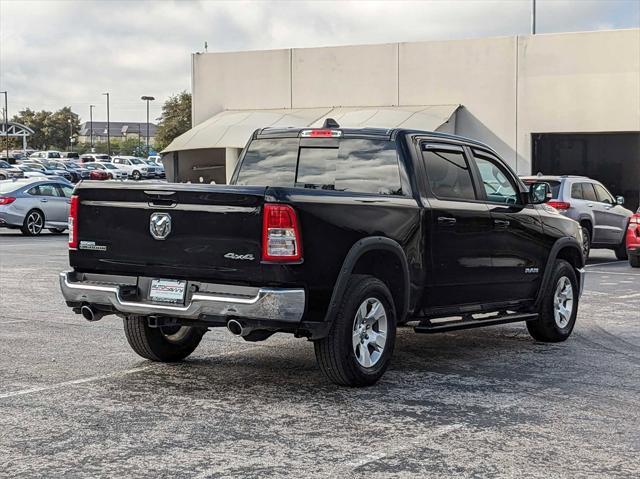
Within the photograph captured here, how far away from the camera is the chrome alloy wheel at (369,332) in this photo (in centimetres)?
797

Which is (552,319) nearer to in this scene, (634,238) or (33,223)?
(634,238)

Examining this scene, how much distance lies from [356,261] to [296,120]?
112ft

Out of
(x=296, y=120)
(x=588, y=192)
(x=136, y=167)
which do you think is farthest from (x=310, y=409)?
(x=136, y=167)

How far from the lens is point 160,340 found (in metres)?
9.03

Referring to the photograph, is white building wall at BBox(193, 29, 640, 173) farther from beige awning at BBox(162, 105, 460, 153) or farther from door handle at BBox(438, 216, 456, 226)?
door handle at BBox(438, 216, 456, 226)

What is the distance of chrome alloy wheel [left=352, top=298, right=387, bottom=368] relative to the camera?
314 inches

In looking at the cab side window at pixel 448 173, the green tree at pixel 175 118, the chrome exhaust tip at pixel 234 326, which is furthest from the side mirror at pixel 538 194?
the green tree at pixel 175 118

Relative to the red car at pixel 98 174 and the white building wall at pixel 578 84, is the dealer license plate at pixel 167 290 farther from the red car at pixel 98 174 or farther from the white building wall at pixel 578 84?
the red car at pixel 98 174

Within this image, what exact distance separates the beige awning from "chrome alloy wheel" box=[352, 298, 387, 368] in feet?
96.7

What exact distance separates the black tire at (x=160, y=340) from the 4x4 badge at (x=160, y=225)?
1141mm

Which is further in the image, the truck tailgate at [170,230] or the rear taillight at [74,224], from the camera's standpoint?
the rear taillight at [74,224]

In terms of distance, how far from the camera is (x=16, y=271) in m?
17.8

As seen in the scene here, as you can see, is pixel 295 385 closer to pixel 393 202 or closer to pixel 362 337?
pixel 362 337

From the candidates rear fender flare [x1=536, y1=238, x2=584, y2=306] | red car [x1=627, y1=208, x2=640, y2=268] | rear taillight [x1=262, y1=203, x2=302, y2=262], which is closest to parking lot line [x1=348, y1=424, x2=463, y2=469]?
rear taillight [x1=262, y1=203, x2=302, y2=262]
